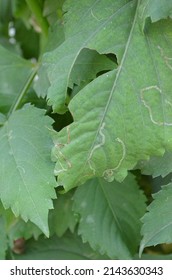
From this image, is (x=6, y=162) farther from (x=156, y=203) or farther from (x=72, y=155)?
(x=156, y=203)

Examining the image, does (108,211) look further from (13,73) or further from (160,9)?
(160,9)

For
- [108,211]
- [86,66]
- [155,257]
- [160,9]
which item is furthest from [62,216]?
[160,9]

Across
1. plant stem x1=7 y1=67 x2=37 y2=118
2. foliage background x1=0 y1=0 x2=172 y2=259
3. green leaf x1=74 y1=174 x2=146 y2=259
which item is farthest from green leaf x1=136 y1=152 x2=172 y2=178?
plant stem x1=7 y1=67 x2=37 y2=118

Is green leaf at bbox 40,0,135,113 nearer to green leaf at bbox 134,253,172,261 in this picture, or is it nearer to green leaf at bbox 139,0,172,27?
green leaf at bbox 139,0,172,27

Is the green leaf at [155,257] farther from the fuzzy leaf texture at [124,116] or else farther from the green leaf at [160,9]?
the green leaf at [160,9]

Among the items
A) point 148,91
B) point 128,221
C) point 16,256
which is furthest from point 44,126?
point 16,256
